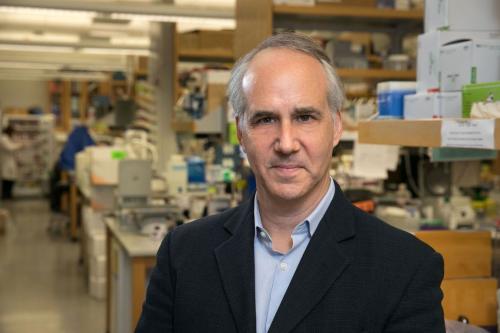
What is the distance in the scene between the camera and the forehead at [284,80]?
1.42 meters

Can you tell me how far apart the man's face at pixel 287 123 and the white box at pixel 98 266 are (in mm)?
5598

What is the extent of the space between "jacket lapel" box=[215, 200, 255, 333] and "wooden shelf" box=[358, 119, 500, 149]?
52 centimetres

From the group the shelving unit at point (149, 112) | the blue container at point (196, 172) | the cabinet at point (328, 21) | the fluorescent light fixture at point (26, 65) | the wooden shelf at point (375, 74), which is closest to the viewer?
the cabinet at point (328, 21)

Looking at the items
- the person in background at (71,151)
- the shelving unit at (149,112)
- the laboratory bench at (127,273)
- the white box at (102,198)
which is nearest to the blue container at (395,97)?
the laboratory bench at (127,273)

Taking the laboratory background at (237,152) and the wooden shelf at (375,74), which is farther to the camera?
the wooden shelf at (375,74)

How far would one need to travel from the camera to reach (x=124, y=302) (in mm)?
4699

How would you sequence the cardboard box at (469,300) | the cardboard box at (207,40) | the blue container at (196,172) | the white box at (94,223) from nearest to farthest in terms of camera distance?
the cardboard box at (469,300) → the blue container at (196,172) → the white box at (94,223) → the cardboard box at (207,40)

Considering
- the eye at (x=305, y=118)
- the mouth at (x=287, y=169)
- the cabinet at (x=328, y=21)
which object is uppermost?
the cabinet at (x=328, y=21)

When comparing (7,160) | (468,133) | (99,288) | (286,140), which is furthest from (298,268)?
(7,160)

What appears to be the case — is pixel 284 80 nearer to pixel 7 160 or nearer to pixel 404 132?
pixel 404 132

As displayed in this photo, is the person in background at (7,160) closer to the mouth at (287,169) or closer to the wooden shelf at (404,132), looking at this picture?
the wooden shelf at (404,132)

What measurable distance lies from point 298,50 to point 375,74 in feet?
9.98

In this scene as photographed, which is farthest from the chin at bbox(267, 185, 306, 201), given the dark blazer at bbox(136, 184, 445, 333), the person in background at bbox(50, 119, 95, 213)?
the person in background at bbox(50, 119, 95, 213)

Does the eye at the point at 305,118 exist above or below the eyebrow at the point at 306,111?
below
